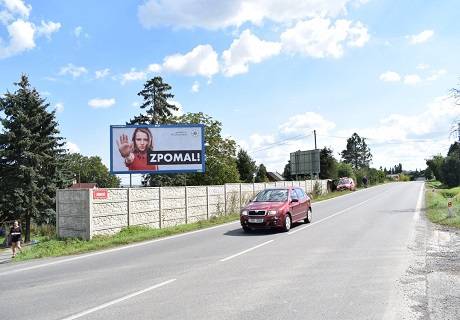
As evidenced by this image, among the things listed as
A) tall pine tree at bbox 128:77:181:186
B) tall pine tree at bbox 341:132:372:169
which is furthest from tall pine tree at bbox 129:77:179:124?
tall pine tree at bbox 341:132:372:169

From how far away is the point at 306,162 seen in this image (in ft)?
199

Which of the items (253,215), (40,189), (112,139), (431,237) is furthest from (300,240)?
(40,189)

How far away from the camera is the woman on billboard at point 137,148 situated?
87.3ft

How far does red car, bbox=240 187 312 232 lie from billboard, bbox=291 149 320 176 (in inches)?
1614

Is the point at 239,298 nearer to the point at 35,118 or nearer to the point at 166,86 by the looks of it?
the point at 35,118

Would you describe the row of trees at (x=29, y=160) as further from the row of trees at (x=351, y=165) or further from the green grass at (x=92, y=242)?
the row of trees at (x=351, y=165)

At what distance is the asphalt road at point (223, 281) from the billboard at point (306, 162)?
45.4 meters

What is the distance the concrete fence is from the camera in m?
17.1

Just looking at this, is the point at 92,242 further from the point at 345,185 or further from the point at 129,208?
the point at 345,185

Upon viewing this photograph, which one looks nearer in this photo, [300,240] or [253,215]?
[300,240]

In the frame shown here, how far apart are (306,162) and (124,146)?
123 ft

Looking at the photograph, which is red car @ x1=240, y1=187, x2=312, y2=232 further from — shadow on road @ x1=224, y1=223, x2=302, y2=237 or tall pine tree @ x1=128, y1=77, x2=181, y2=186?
tall pine tree @ x1=128, y1=77, x2=181, y2=186

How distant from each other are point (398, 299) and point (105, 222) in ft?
41.7

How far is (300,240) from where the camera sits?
46.9 ft
